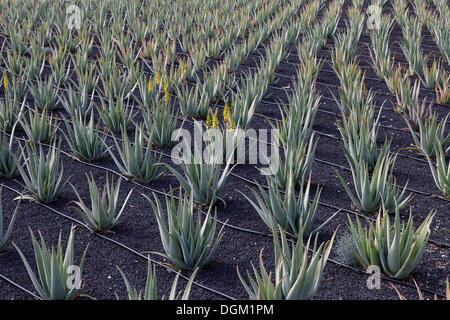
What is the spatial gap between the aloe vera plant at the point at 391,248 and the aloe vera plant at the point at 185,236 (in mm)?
580

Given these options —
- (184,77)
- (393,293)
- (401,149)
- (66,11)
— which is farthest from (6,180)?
(66,11)

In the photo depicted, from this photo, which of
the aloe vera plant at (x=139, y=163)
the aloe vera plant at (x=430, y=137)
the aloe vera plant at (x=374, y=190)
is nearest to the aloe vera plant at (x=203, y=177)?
the aloe vera plant at (x=139, y=163)

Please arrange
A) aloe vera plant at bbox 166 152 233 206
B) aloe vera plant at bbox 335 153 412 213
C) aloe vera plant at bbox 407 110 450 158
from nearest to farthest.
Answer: aloe vera plant at bbox 335 153 412 213 < aloe vera plant at bbox 166 152 233 206 < aloe vera plant at bbox 407 110 450 158

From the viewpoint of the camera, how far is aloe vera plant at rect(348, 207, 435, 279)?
1905 mm

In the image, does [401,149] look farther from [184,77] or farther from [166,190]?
[184,77]

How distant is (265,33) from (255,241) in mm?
3560

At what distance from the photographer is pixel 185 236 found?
6.63ft

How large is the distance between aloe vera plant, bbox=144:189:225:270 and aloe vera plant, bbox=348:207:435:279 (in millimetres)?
580

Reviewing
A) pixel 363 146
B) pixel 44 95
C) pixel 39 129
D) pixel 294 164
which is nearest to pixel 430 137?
pixel 363 146

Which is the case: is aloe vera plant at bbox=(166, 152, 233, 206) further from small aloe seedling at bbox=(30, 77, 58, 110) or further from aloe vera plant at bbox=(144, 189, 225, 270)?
small aloe seedling at bbox=(30, 77, 58, 110)

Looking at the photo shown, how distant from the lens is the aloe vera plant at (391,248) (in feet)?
6.25

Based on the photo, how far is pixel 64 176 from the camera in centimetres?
288

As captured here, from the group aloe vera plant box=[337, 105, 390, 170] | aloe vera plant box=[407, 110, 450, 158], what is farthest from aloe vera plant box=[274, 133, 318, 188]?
aloe vera plant box=[407, 110, 450, 158]

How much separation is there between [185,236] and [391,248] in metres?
0.80
